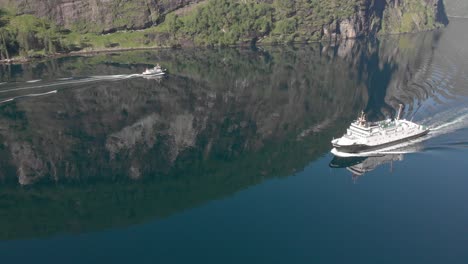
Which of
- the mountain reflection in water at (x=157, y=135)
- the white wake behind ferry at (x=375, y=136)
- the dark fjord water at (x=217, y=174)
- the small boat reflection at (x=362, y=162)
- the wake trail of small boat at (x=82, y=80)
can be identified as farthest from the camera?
the wake trail of small boat at (x=82, y=80)

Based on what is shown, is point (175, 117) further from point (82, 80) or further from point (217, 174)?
point (82, 80)

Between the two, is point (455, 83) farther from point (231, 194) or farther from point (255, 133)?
point (231, 194)

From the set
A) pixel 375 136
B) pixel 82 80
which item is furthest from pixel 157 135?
pixel 82 80

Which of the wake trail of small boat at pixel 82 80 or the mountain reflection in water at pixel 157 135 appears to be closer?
the mountain reflection in water at pixel 157 135

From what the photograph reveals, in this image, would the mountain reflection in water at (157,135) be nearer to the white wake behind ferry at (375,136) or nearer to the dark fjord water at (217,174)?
the dark fjord water at (217,174)

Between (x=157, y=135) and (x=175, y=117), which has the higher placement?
(x=175, y=117)

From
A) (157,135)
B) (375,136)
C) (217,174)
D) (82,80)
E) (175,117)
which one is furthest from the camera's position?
(82,80)

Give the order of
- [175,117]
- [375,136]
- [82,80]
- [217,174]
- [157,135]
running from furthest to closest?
[82,80]
[175,117]
[157,135]
[375,136]
[217,174]

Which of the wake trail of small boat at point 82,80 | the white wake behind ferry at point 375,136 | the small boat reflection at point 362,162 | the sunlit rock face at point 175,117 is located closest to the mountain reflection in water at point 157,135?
the sunlit rock face at point 175,117
